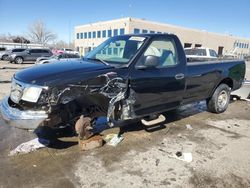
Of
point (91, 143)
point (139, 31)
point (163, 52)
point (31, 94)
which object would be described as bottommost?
point (91, 143)

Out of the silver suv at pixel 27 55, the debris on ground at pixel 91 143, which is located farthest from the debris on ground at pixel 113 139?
the silver suv at pixel 27 55

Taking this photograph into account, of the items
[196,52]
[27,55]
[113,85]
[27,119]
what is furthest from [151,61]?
[27,55]

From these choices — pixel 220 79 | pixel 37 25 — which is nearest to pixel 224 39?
pixel 37 25

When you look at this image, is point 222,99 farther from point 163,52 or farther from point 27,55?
point 27,55

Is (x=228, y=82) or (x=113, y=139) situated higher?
(x=228, y=82)

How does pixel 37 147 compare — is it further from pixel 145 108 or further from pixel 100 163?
pixel 145 108

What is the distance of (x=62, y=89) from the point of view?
3.88 metres

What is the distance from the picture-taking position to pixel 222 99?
7398 millimetres

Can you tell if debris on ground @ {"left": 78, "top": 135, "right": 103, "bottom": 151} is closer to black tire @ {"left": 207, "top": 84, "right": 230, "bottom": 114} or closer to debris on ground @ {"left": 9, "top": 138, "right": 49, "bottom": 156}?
debris on ground @ {"left": 9, "top": 138, "right": 49, "bottom": 156}

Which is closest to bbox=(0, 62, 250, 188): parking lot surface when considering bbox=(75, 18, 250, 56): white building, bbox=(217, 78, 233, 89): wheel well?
bbox=(217, 78, 233, 89): wheel well

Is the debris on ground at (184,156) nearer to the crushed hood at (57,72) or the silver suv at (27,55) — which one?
the crushed hood at (57,72)

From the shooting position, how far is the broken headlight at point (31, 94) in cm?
378

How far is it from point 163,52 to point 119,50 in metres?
0.92

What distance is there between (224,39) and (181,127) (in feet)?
238
